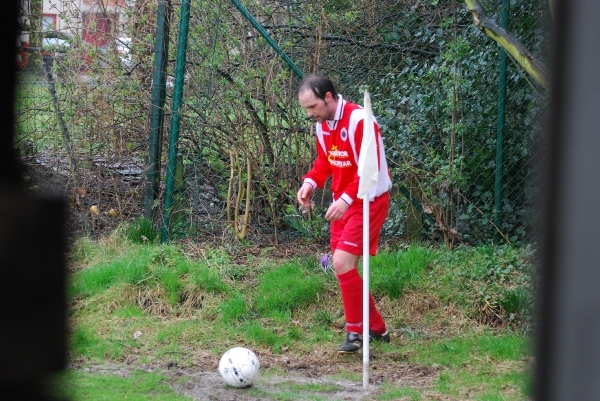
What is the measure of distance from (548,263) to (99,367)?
185 inches

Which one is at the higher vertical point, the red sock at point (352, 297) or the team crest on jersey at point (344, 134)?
the team crest on jersey at point (344, 134)

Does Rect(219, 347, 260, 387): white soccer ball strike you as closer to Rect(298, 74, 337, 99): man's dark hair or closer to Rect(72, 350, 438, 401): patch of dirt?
Rect(72, 350, 438, 401): patch of dirt

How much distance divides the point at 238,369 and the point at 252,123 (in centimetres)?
342

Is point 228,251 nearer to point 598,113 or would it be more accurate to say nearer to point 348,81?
point 348,81

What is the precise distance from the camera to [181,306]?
6.28 metres

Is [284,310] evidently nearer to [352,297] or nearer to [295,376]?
[352,297]

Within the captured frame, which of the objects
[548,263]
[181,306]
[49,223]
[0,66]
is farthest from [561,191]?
[181,306]

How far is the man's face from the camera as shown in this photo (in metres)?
5.24

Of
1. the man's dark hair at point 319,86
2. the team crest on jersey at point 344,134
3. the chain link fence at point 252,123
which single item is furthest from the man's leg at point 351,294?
the chain link fence at point 252,123

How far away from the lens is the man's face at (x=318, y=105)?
5.24 meters

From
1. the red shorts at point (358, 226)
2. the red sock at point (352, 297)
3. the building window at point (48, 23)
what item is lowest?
the red sock at point (352, 297)

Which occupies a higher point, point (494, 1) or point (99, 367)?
point (494, 1)

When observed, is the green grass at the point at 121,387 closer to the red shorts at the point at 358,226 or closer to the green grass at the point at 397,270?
the red shorts at the point at 358,226

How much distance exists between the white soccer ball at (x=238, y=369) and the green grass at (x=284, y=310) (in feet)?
0.35
